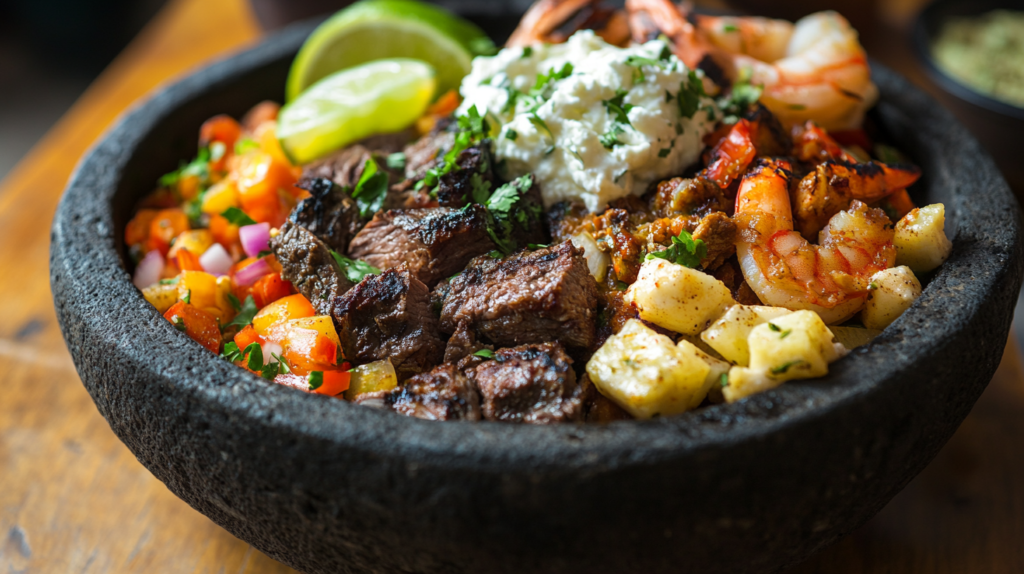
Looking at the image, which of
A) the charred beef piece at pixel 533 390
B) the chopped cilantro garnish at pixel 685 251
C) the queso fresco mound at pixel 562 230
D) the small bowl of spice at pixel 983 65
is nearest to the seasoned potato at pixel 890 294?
the queso fresco mound at pixel 562 230

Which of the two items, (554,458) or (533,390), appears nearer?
(554,458)

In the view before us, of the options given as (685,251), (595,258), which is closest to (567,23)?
(595,258)

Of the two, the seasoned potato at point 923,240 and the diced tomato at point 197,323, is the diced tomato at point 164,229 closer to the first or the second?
the diced tomato at point 197,323

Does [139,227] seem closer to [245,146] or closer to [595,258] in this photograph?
[245,146]

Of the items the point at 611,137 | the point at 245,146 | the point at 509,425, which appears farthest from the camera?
the point at 245,146

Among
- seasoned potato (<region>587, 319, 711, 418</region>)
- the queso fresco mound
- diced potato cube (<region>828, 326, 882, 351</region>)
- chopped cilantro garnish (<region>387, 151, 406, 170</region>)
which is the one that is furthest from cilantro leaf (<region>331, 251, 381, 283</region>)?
diced potato cube (<region>828, 326, 882, 351</region>)

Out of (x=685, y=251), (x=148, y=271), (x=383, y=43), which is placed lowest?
(x=148, y=271)

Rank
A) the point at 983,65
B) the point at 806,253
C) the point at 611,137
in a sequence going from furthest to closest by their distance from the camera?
the point at 983,65
the point at 611,137
the point at 806,253
